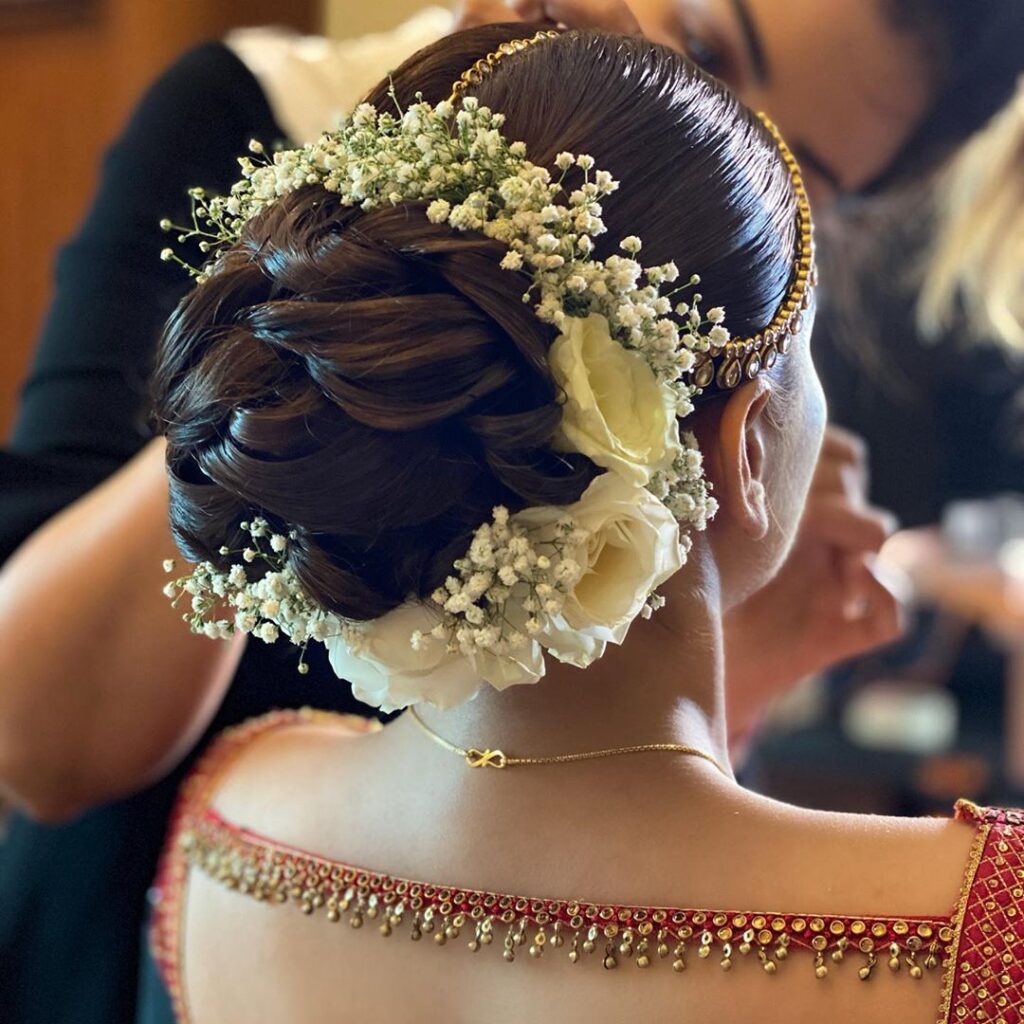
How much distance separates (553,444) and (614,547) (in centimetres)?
6

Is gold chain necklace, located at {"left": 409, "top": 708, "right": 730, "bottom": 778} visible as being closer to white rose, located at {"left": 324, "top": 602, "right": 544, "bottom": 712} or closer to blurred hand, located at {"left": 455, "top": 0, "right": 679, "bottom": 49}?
white rose, located at {"left": 324, "top": 602, "right": 544, "bottom": 712}

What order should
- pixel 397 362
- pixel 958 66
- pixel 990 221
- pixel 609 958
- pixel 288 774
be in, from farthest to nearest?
pixel 990 221 < pixel 958 66 < pixel 288 774 < pixel 609 958 < pixel 397 362

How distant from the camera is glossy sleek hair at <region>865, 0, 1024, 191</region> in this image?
130 cm

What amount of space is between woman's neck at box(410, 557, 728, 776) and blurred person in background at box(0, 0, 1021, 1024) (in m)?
0.30

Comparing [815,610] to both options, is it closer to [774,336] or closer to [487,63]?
[774,336]

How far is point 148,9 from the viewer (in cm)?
242

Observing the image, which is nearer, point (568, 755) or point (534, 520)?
point (534, 520)

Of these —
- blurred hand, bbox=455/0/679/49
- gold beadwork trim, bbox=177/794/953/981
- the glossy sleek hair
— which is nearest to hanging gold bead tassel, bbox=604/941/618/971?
gold beadwork trim, bbox=177/794/953/981

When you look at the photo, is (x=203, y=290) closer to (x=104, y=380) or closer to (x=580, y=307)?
(x=580, y=307)

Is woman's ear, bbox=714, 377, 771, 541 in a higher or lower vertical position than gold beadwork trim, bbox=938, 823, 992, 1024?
higher

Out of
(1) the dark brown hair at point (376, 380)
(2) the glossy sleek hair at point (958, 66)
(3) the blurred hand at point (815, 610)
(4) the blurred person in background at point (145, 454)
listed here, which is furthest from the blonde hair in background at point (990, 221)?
(1) the dark brown hair at point (376, 380)

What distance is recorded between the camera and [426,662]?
0.70 metres

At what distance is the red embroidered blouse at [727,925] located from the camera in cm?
68

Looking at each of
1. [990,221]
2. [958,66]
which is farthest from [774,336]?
[990,221]
